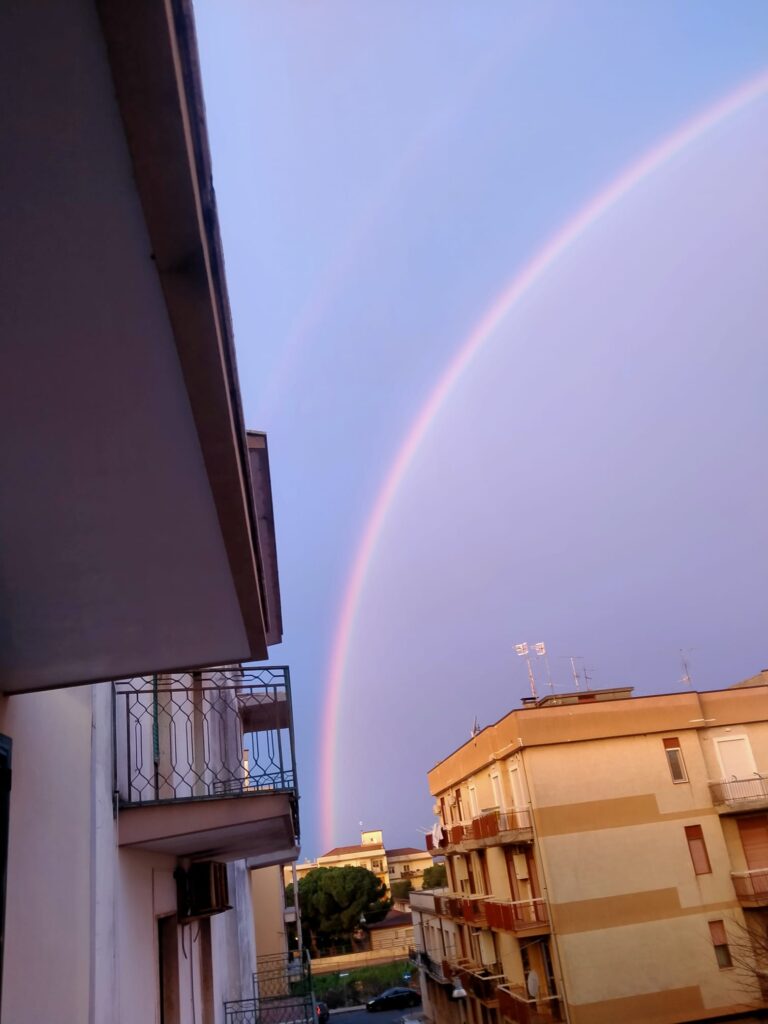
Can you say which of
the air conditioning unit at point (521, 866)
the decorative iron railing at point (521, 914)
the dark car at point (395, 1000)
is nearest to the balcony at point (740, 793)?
the air conditioning unit at point (521, 866)

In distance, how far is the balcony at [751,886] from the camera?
2136 cm

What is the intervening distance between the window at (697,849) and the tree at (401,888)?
51.3m

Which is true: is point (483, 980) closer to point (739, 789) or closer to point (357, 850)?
point (739, 789)

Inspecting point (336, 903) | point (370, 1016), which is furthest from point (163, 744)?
point (336, 903)

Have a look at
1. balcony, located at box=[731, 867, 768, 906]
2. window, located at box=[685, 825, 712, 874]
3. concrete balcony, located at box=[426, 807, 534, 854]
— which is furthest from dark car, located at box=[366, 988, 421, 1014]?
balcony, located at box=[731, 867, 768, 906]

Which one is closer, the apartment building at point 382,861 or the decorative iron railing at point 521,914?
the decorative iron railing at point 521,914

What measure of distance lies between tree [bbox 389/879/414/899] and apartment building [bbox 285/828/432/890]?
574mm

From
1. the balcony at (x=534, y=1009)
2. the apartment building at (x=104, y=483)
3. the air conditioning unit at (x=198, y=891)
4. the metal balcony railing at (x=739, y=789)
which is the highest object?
the apartment building at (x=104, y=483)

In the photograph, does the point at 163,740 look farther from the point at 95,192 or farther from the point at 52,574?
the point at 95,192

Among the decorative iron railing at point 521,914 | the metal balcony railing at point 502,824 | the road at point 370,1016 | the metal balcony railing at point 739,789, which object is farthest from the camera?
the road at point 370,1016

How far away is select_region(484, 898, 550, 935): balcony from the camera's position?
21.4 meters

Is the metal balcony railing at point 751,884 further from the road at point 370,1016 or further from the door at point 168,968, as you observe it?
the road at point 370,1016

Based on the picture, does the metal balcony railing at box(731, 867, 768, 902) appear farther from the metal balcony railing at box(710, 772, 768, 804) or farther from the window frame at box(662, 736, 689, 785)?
the window frame at box(662, 736, 689, 785)

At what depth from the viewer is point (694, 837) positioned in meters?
22.6
